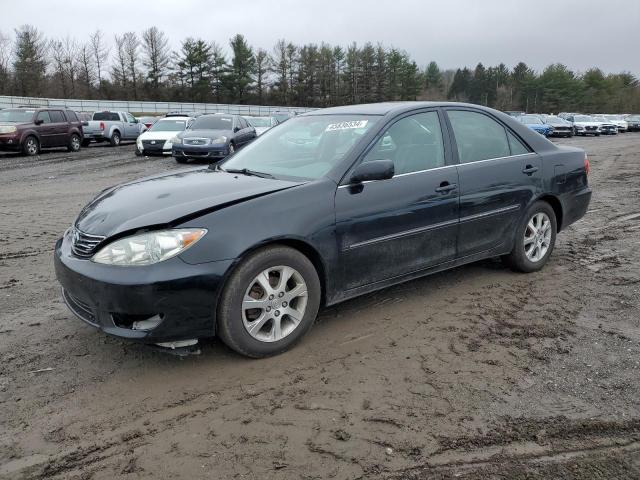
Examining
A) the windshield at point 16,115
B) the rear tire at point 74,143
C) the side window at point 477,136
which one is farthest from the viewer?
the rear tire at point 74,143

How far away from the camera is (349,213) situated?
372 cm

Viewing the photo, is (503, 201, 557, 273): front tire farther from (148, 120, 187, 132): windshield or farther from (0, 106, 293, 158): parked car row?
(148, 120, 187, 132): windshield

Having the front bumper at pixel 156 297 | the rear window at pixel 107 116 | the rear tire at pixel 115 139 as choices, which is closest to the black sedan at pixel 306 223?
the front bumper at pixel 156 297

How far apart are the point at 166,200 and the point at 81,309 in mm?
870

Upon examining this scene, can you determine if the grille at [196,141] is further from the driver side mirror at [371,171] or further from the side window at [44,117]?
the driver side mirror at [371,171]

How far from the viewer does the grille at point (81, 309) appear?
328 centimetres

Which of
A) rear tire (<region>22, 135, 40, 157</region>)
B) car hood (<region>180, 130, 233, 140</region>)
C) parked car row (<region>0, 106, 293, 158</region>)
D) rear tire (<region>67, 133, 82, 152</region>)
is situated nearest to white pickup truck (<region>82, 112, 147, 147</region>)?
rear tire (<region>67, 133, 82, 152</region>)

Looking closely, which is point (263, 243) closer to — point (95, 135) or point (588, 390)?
point (588, 390)

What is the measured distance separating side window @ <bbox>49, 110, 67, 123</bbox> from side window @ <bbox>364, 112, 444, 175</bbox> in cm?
1938

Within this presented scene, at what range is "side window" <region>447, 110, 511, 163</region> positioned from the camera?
4.60 m

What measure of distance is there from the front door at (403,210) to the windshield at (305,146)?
0.25 m

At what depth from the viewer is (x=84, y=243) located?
3393 millimetres

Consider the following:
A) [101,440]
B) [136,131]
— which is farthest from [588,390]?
[136,131]

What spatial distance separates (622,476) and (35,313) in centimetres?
407
